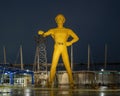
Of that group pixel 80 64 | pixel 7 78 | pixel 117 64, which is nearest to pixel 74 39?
pixel 7 78

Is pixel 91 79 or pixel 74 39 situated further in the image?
pixel 91 79

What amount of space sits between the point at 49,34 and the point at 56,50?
130cm

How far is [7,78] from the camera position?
59312mm

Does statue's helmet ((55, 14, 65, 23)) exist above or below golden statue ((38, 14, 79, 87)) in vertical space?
above

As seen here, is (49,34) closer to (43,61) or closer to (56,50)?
(56,50)

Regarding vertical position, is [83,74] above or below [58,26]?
below

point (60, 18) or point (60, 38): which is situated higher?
point (60, 18)

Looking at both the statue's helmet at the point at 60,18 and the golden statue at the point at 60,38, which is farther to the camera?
the golden statue at the point at 60,38

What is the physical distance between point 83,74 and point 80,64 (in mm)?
57425

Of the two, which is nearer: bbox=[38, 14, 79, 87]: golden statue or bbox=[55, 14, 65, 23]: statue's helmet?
bbox=[55, 14, 65, 23]: statue's helmet

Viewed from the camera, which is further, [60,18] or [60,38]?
[60,38]

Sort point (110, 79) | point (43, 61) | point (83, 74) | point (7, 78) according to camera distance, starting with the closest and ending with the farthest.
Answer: point (83, 74)
point (110, 79)
point (7, 78)
point (43, 61)

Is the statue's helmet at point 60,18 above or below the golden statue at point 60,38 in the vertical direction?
above

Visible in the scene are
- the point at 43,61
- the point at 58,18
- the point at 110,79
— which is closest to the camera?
the point at 58,18
